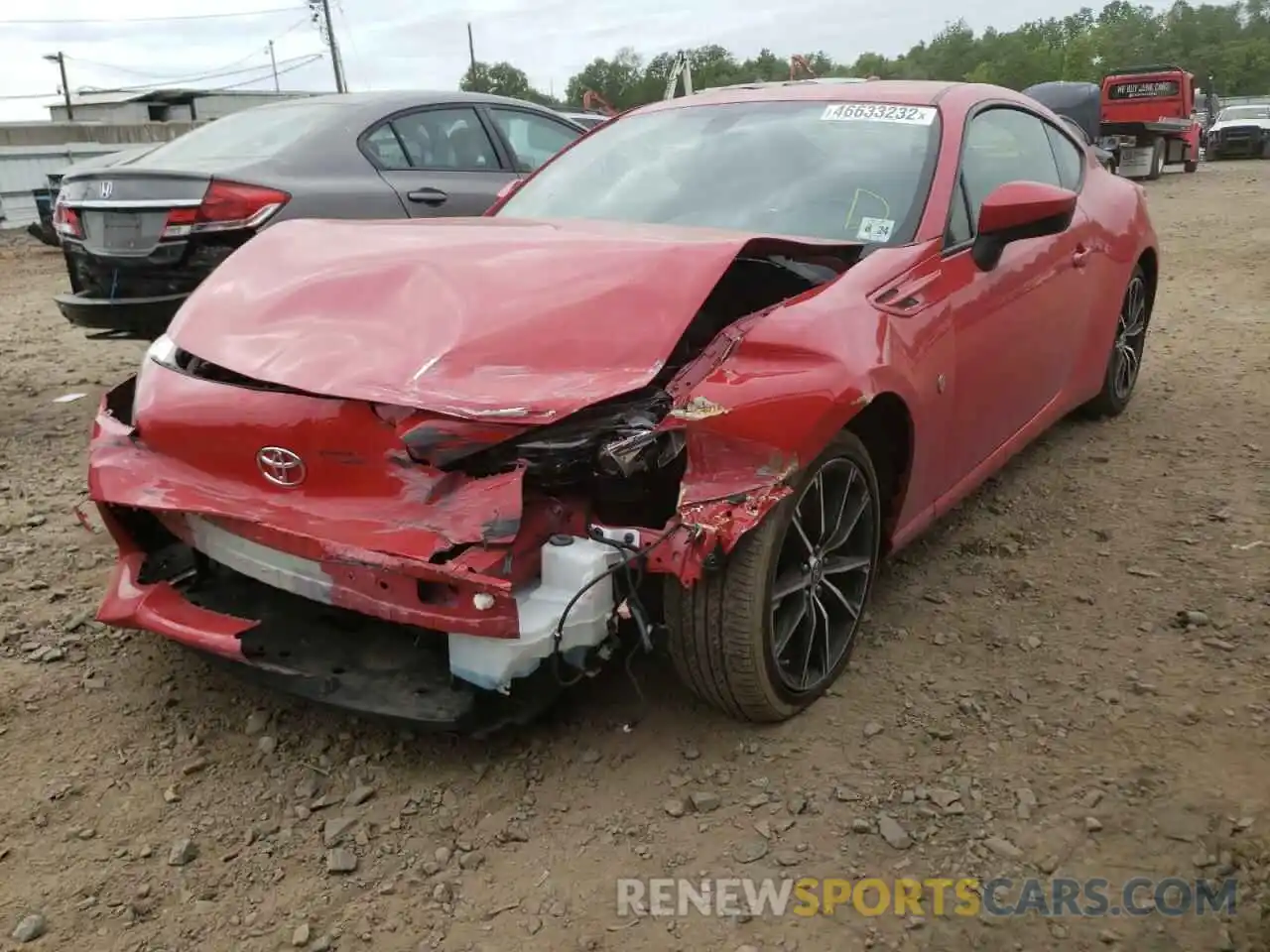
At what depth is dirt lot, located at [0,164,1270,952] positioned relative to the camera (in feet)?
6.56

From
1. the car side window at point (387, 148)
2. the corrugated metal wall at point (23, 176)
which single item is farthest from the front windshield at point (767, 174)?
the corrugated metal wall at point (23, 176)

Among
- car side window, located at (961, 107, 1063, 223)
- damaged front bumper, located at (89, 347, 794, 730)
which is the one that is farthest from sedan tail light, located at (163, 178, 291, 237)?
car side window, located at (961, 107, 1063, 223)

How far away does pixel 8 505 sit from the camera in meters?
4.00

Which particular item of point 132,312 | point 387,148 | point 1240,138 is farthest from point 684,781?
point 1240,138

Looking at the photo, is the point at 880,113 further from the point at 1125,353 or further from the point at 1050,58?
the point at 1050,58

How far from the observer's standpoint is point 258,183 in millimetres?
4742

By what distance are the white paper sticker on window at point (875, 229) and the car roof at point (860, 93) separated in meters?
0.60

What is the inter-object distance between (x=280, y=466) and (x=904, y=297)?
1.58 m

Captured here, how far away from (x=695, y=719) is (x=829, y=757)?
340mm

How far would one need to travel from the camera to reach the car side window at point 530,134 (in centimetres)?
604

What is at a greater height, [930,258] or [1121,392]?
[930,258]

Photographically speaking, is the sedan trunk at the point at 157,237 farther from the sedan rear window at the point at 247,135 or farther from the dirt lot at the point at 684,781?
the dirt lot at the point at 684,781

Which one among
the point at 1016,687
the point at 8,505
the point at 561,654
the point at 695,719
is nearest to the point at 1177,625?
the point at 1016,687

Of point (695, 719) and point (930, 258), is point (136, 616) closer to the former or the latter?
point (695, 719)
